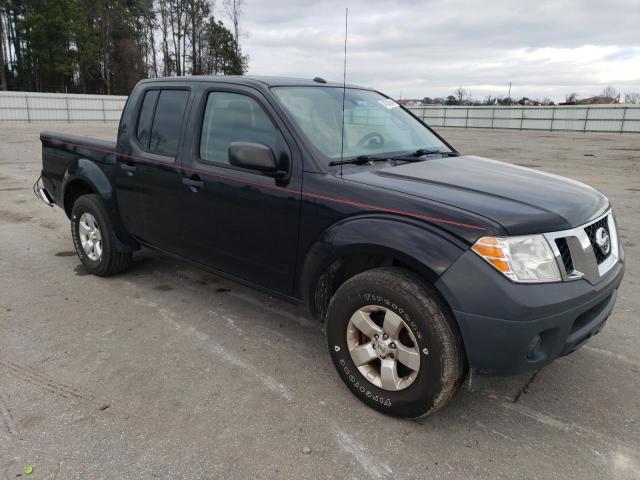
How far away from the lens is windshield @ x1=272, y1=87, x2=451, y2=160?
127 inches

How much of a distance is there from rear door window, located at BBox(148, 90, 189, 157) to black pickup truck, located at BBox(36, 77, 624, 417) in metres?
0.01

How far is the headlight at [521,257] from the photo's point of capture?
7.55 feet

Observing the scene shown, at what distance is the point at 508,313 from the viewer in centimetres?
226

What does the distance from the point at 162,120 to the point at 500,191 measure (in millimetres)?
2682

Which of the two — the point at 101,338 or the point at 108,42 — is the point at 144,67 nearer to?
the point at 108,42

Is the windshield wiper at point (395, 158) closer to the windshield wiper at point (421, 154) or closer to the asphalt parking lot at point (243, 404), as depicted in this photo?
the windshield wiper at point (421, 154)

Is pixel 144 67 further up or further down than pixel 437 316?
further up

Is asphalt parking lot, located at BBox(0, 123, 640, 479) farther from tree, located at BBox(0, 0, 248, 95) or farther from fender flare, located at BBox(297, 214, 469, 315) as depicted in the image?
tree, located at BBox(0, 0, 248, 95)

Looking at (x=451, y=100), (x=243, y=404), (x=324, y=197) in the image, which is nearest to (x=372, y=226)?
(x=324, y=197)

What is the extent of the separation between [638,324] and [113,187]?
176 inches

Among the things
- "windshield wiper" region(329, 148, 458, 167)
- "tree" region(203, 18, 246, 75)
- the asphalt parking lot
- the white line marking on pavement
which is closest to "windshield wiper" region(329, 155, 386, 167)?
"windshield wiper" region(329, 148, 458, 167)

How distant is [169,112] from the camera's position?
4.00 metres

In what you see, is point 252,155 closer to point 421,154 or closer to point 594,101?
point 421,154

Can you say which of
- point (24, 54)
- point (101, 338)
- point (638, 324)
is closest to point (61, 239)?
point (101, 338)
